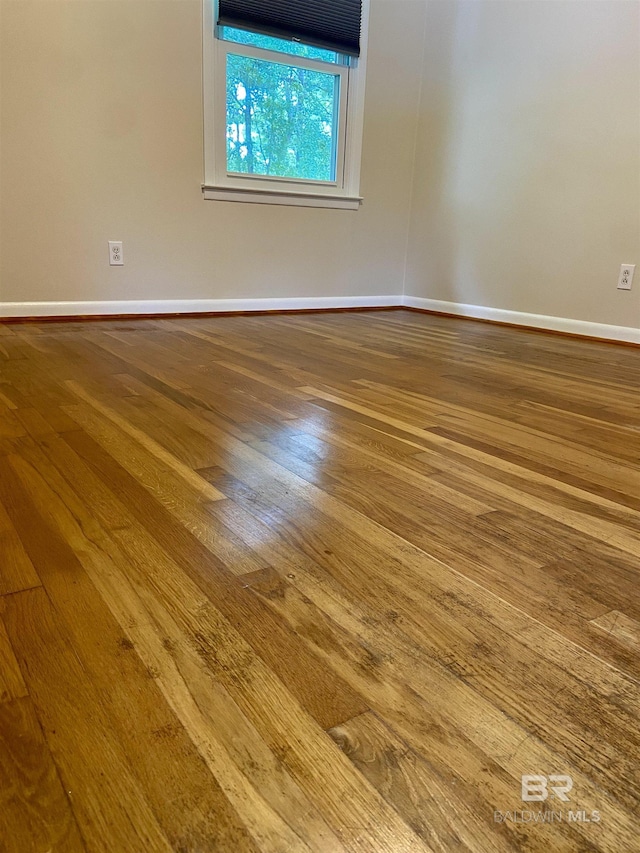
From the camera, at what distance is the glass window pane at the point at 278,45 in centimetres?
320

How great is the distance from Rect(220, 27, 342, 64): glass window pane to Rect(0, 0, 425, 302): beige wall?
200 mm

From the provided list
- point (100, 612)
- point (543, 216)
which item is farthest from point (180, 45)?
point (100, 612)

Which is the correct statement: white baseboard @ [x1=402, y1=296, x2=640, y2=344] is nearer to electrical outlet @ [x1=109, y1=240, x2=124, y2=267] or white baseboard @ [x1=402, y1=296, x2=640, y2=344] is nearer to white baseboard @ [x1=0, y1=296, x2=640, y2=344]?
white baseboard @ [x1=0, y1=296, x2=640, y2=344]

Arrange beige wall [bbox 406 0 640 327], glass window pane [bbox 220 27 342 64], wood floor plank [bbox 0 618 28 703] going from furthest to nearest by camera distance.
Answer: glass window pane [bbox 220 27 342 64] → beige wall [bbox 406 0 640 327] → wood floor plank [bbox 0 618 28 703]

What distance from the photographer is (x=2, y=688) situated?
64 centimetres

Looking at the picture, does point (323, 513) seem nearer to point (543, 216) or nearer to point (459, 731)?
point (459, 731)

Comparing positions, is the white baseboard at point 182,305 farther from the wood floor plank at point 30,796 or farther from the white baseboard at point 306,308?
the wood floor plank at point 30,796

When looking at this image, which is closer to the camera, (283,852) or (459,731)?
(283,852)

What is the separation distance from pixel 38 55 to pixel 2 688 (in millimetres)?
3023

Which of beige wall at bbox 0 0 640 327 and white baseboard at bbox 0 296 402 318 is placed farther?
white baseboard at bbox 0 296 402 318

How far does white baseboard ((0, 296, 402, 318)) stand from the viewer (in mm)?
3023

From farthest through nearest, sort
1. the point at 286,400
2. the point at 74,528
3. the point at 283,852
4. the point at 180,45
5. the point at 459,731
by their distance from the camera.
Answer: the point at 180,45
the point at 286,400
the point at 74,528
the point at 459,731
the point at 283,852

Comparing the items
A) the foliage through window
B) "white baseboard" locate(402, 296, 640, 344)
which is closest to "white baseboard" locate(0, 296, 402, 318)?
"white baseboard" locate(402, 296, 640, 344)

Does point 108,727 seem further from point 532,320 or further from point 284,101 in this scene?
point 284,101
